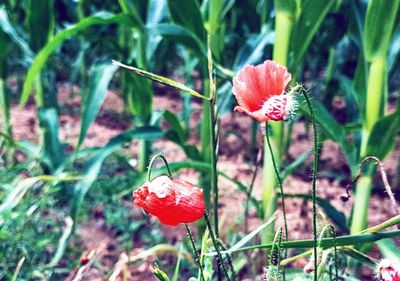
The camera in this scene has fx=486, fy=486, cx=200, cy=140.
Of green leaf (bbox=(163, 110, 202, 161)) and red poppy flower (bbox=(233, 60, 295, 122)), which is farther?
green leaf (bbox=(163, 110, 202, 161))

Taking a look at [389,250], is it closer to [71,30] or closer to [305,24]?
[305,24]

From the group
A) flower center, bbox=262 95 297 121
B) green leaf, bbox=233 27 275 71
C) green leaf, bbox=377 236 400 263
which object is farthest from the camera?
green leaf, bbox=233 27 275 71

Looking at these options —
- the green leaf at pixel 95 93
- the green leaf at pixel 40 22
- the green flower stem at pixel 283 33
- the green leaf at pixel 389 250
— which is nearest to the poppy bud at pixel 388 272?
the green leaf at pixel 389 250

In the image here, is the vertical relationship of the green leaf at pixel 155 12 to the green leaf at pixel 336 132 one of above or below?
above

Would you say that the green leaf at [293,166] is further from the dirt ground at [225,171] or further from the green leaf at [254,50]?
the green leaf at [254,50]

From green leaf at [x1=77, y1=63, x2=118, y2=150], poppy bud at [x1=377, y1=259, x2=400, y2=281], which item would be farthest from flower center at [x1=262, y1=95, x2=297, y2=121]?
green leaf at [x1=77, y1=63, x2=118, y2=150]

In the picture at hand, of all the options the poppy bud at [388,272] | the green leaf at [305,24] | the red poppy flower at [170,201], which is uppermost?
the green leaf at [305,24]

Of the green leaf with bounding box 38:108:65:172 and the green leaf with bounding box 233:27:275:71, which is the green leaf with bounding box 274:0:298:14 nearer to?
the green leaf with bounding box 233:27:275:71
